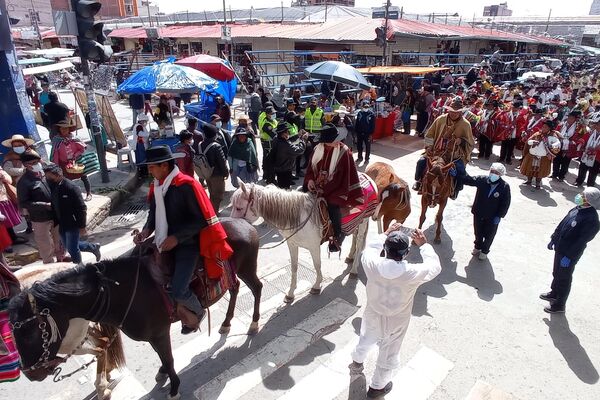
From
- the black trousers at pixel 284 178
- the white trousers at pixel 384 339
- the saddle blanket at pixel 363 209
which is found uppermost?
the saddle blanket at pixel 363 209

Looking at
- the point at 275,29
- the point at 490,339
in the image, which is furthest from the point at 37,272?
the point at 275,29

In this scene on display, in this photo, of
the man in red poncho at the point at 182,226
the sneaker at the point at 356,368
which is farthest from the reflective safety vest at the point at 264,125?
the sneaker at the point at 356,368

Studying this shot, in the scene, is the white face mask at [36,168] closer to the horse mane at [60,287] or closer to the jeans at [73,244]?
the jeans at [73,244]

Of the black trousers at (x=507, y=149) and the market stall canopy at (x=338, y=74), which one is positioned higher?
the market stall canopy at (x=338, y=74)

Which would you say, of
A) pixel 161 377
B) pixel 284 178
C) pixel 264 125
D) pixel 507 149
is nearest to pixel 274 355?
pixel 161 377

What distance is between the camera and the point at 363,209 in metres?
6.18

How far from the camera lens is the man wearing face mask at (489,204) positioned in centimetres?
660

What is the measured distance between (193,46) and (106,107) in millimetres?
21538

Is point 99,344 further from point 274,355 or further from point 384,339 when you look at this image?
point 384,339

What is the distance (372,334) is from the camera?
4.13m

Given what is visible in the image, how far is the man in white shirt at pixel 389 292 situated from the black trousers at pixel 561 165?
919 cm

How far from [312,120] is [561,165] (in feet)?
22.9

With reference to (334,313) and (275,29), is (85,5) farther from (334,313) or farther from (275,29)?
(275,29)

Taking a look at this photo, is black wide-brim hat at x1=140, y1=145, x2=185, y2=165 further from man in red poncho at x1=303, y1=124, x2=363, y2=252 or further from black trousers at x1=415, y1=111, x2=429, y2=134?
black trousers at x1=415, y1=111, x2=429, y2=134
